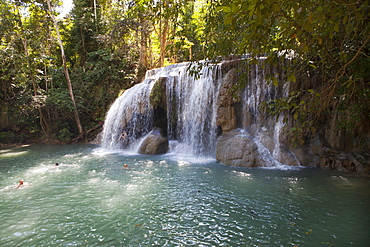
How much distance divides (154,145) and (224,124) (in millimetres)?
3460

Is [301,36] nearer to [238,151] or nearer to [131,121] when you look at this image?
[238,151]

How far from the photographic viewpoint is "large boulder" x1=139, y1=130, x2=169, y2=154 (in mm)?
10867

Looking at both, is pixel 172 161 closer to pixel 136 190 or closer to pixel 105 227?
pixel 136 190

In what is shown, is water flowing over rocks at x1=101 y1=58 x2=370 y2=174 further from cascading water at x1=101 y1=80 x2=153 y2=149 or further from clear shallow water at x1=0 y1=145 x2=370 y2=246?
clear shallow water at x1=0 y1=145 x2=370 y2=246

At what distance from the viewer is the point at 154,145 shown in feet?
35.9

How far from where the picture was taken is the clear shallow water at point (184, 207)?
385cm

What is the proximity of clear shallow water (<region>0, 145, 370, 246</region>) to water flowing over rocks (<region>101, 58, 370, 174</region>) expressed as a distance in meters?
0.89

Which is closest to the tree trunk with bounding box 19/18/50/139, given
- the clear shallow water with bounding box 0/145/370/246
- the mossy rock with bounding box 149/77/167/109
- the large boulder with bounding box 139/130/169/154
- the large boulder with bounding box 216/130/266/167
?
the mossy rock with bounding box 149/77/167/109

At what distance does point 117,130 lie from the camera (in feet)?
42.0

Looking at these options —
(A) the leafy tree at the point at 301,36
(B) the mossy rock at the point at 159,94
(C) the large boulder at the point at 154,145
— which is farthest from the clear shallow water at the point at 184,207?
(B) the mossy rock at the point at 159,94

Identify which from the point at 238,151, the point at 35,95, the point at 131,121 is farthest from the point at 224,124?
the point at 35,95

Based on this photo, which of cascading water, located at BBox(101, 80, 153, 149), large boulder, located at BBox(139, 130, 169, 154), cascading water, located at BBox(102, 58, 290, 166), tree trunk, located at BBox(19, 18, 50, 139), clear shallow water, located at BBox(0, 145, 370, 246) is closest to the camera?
clear shallow water, located at BBox(0, 145, 370, 246)

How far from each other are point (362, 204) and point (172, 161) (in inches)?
240

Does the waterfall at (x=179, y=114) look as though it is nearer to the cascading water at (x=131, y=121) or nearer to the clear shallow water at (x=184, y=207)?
the cascading water at (x=131, y=121)
